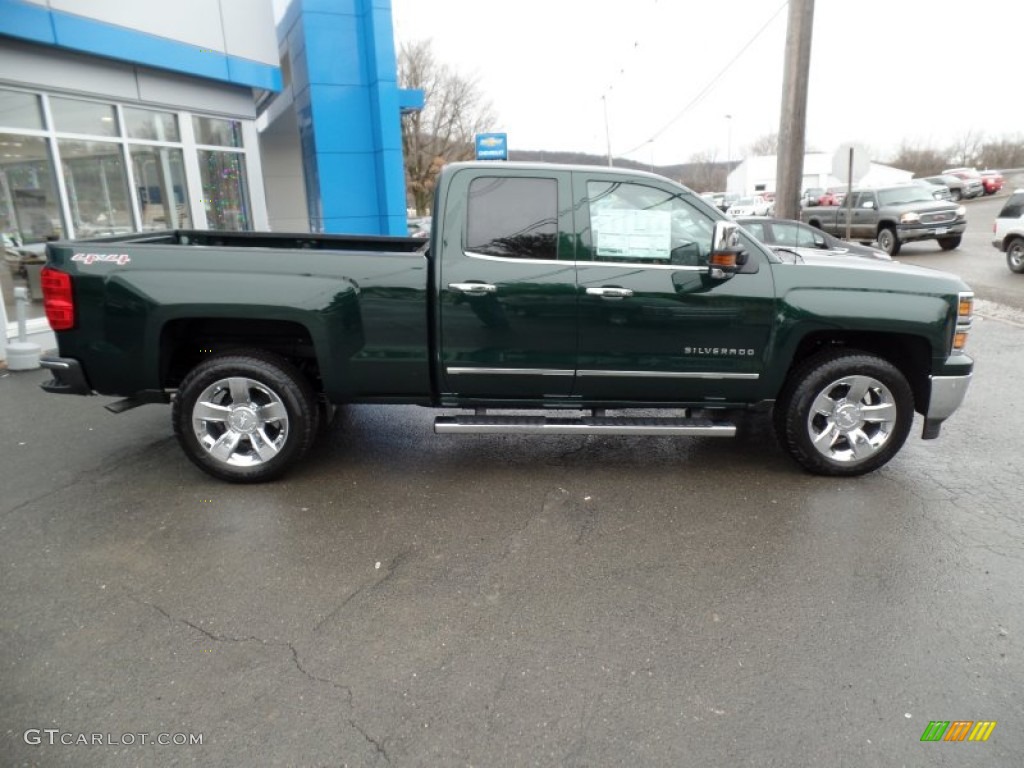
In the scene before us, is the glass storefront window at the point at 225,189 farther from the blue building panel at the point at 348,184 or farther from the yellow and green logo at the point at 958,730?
the yellow and green logo at the point at 958,730

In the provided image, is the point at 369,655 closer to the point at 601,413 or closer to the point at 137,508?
the point at 137,508

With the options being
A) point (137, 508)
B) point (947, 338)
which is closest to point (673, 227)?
point (947, 338)

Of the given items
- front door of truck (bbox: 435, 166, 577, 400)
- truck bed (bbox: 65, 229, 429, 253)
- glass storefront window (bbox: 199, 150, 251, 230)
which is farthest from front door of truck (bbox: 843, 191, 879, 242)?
front door of truck (bbox: 435, 166, 577, 400)

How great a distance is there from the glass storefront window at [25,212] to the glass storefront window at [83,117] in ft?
1.51

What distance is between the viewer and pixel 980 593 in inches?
130

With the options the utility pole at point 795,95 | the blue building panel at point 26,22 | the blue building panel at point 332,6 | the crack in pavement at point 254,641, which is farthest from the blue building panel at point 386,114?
the crack in pavement at point 254,641

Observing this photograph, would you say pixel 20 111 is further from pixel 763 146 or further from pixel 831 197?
pixel 763 146

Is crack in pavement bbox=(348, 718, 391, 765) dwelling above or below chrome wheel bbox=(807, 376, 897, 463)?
below

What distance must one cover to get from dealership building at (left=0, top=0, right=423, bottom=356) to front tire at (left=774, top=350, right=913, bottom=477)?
879 centimetres

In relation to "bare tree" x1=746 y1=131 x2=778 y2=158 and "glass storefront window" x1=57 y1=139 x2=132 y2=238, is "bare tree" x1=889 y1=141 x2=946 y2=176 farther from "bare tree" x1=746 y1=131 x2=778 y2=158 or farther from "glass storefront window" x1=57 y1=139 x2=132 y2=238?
"glass storefront window" x1=57 y1=139 x2=132 y2=238

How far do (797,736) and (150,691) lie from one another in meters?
2.42

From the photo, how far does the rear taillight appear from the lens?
4.17 m

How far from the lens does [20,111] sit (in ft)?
28.7

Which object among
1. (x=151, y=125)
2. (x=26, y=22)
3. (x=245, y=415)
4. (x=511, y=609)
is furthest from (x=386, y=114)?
(x=511, y=609)
